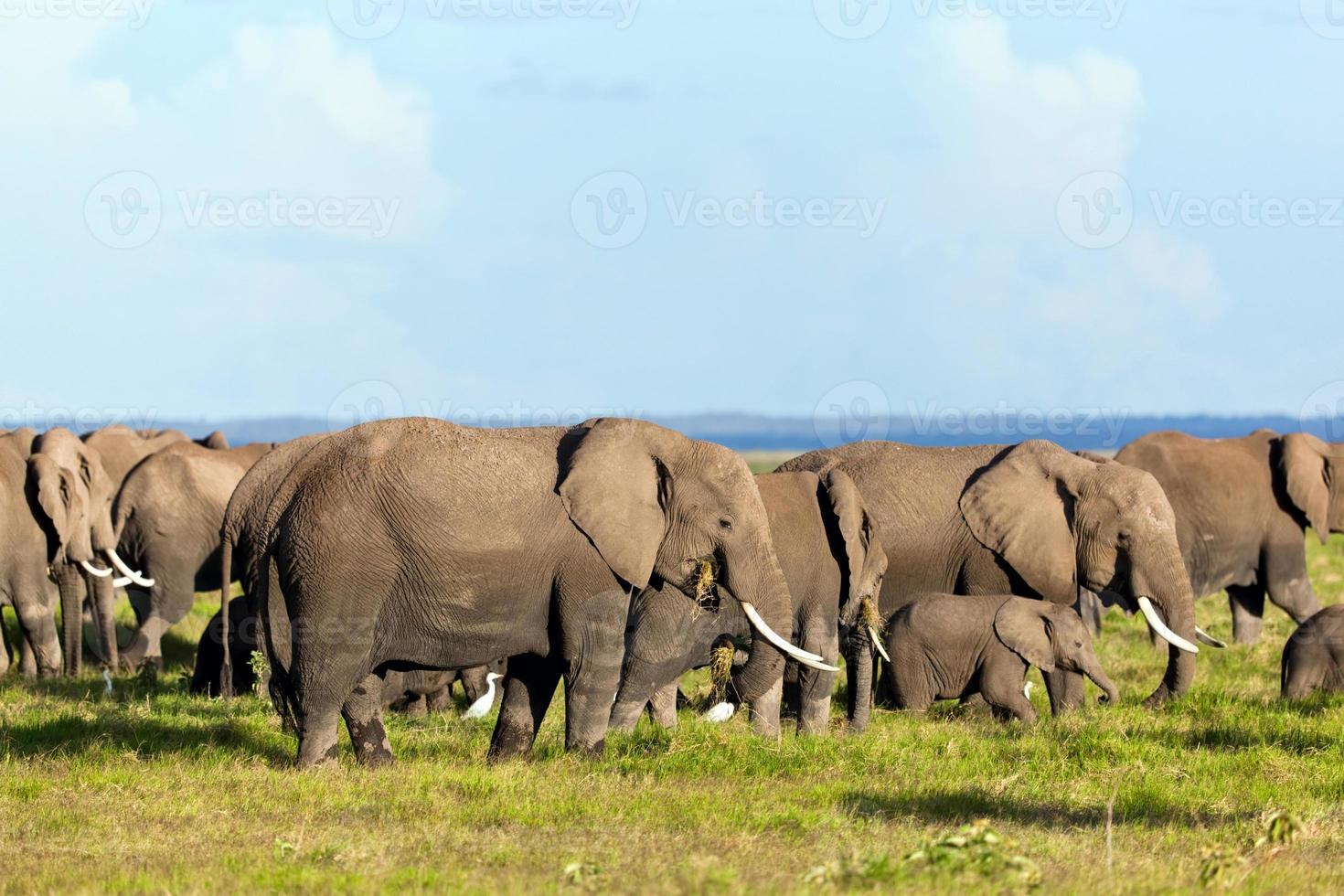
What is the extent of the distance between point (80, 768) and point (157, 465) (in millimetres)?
8690

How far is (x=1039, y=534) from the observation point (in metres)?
15.2

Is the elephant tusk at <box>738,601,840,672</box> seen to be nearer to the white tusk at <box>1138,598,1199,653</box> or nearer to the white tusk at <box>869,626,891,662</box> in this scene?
the white tusk at <box>869,626,891,662</box>

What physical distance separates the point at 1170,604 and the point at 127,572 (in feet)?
32.6

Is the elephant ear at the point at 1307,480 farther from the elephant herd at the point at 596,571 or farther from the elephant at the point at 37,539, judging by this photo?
the elephant at the point at 37,539

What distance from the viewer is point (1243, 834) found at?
1005 cm

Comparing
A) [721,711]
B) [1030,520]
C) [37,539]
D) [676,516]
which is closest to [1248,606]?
[1030,520]

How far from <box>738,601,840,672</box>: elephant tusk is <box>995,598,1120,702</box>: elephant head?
2.25 meters

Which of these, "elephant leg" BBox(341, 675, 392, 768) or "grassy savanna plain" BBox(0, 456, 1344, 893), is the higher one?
"elephant leg" BBox(341, 675, 392, 768)

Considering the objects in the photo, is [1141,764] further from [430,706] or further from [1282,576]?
[1282,576]

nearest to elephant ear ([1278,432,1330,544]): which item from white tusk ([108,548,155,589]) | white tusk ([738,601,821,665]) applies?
white tusk ([738,601,821,665])

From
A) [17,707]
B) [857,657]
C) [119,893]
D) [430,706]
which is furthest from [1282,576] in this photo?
[119,893]

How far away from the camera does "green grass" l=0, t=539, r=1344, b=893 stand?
27.8ft

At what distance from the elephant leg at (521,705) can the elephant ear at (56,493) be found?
7.20 m

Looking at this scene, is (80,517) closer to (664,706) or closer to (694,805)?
(664,706)
